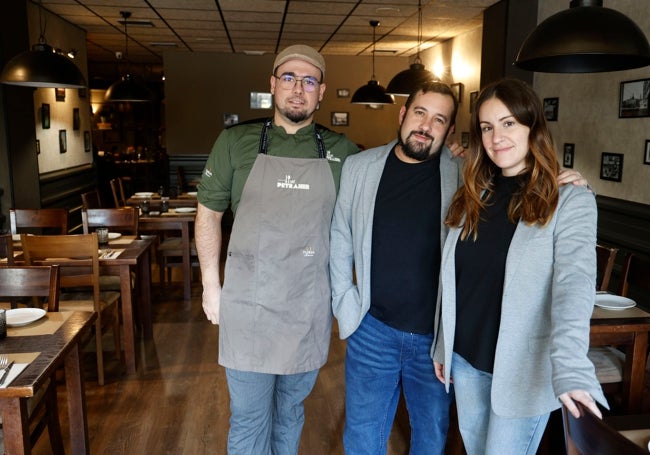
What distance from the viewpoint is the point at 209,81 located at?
33.0 feet

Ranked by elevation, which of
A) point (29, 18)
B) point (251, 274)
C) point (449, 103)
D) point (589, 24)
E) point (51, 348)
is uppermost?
point (29, 18)

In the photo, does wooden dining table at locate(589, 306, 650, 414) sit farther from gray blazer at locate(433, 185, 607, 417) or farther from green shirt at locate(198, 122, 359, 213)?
green shirt at locate(198, 122, 359, 213)

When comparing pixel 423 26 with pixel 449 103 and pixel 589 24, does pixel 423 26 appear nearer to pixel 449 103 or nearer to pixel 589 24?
pixel 589 24

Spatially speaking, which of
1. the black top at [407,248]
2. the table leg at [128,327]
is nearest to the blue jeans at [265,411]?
the black top at [407,248]

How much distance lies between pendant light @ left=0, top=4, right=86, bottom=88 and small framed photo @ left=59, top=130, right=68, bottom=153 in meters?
3.12

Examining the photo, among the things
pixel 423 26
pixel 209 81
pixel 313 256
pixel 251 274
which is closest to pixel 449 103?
pixel 313 256

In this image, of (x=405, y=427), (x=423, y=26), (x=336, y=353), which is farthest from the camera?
(x=423, y=26)

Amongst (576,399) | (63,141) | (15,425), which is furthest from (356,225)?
(63,141)

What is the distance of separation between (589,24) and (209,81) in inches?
338

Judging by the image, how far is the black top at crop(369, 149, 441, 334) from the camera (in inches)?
73.9

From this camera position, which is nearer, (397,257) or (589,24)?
(397,257)

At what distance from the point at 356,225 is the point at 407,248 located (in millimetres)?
192

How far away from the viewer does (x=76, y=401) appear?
2.33 m

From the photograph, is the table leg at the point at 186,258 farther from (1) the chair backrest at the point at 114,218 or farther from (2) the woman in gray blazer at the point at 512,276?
(2) the woman in gray blazer at the point at 512,276
